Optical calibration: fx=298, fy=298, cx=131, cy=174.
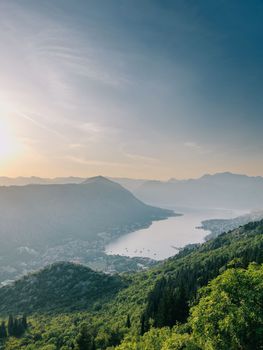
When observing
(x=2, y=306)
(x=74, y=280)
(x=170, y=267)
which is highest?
(x=170, y=267)

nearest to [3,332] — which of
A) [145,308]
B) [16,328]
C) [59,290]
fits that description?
[16,328]

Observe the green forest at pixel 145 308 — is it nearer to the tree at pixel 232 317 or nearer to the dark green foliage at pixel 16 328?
the tree at pixel 232 317

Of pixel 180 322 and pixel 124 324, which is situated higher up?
pixel 180 322

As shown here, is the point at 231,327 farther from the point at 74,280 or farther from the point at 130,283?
the point at 74,280

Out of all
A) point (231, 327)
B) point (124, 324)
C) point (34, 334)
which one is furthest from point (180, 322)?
point (34, 334)

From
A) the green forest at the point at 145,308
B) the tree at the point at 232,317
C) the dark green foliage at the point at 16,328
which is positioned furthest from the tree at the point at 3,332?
the tree at the point at 232,317

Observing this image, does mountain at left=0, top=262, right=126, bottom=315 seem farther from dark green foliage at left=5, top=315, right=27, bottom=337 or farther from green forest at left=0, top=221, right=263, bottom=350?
dark green foliage at left=5, top=315, right=27, bottom=337

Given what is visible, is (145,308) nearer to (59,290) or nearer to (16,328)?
(16,328)
